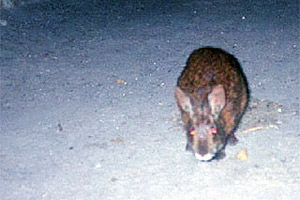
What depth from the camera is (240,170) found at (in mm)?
5672

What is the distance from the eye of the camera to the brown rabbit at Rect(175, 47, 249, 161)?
527 centimetres

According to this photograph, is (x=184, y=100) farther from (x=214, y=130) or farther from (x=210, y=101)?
(x=214, y=130)

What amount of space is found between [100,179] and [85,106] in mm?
1765

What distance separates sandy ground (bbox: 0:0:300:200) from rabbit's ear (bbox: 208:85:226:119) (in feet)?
2.17

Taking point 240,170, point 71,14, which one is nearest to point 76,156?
point 240,170

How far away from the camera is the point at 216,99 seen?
536 cm

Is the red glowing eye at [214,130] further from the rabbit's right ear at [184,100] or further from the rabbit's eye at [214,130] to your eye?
the rabbit's right ear at [184,100]

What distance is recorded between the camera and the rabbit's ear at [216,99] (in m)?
5.35

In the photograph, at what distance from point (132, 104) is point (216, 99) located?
2.06 meters

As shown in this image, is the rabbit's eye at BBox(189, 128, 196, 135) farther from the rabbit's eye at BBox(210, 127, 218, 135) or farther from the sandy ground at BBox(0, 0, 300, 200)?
the sandy ground at BBox(0, 0, 300, 200)

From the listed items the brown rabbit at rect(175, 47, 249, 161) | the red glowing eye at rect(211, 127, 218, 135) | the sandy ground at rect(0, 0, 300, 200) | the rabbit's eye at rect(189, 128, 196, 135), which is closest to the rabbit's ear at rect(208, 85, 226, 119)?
the brown rabbit at rect(175, 47, 249, 161)

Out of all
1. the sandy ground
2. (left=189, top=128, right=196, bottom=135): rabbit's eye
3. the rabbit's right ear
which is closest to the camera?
(left=189, top=128, right=196, bottom=135): rabbit's eye

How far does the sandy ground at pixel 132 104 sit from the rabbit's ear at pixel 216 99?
662 millimetres

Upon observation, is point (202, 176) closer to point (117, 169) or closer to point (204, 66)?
point (117, 169)
